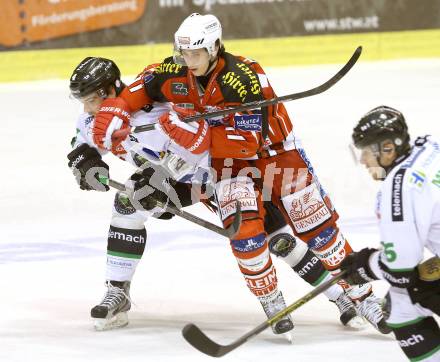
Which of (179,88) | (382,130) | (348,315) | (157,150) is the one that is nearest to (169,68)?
(179,88)

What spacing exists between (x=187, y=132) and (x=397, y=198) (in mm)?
1172

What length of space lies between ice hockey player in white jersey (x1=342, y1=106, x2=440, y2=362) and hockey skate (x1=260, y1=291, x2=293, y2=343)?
64cm

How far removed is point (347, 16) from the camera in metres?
10.4

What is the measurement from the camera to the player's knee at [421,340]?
10.7 feet

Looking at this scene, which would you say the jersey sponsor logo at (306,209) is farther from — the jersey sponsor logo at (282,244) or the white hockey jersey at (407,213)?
the white hockey jersey at (407,213)

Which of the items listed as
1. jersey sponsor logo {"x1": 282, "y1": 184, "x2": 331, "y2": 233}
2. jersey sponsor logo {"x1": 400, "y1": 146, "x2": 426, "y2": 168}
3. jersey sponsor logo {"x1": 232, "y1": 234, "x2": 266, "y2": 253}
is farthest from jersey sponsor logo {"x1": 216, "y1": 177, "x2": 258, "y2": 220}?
jersey sponsor logo {"x1": 400, "y1": 146, "x2": 426, "y2": 168}

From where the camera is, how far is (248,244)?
13.1ft

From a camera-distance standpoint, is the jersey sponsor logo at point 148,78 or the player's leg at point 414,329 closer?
the player's leg at point 414,329

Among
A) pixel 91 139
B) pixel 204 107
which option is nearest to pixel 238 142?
pixel 204 107

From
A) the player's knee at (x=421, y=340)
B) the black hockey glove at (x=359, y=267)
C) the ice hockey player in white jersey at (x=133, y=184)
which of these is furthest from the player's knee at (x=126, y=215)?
the player's knee at (x=421, y=340)

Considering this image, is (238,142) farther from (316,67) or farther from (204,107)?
(316,67)

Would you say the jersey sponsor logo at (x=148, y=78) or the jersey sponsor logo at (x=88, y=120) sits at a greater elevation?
the jersey sponsor logo at (x=148, y=78)

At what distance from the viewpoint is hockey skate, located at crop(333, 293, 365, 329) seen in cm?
421

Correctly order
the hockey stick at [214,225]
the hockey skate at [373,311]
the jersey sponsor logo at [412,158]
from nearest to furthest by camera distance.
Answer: the jersey sponsor logo at [412,158] → the hockey stick at [214,225] → the hockey skate at [373,311]
